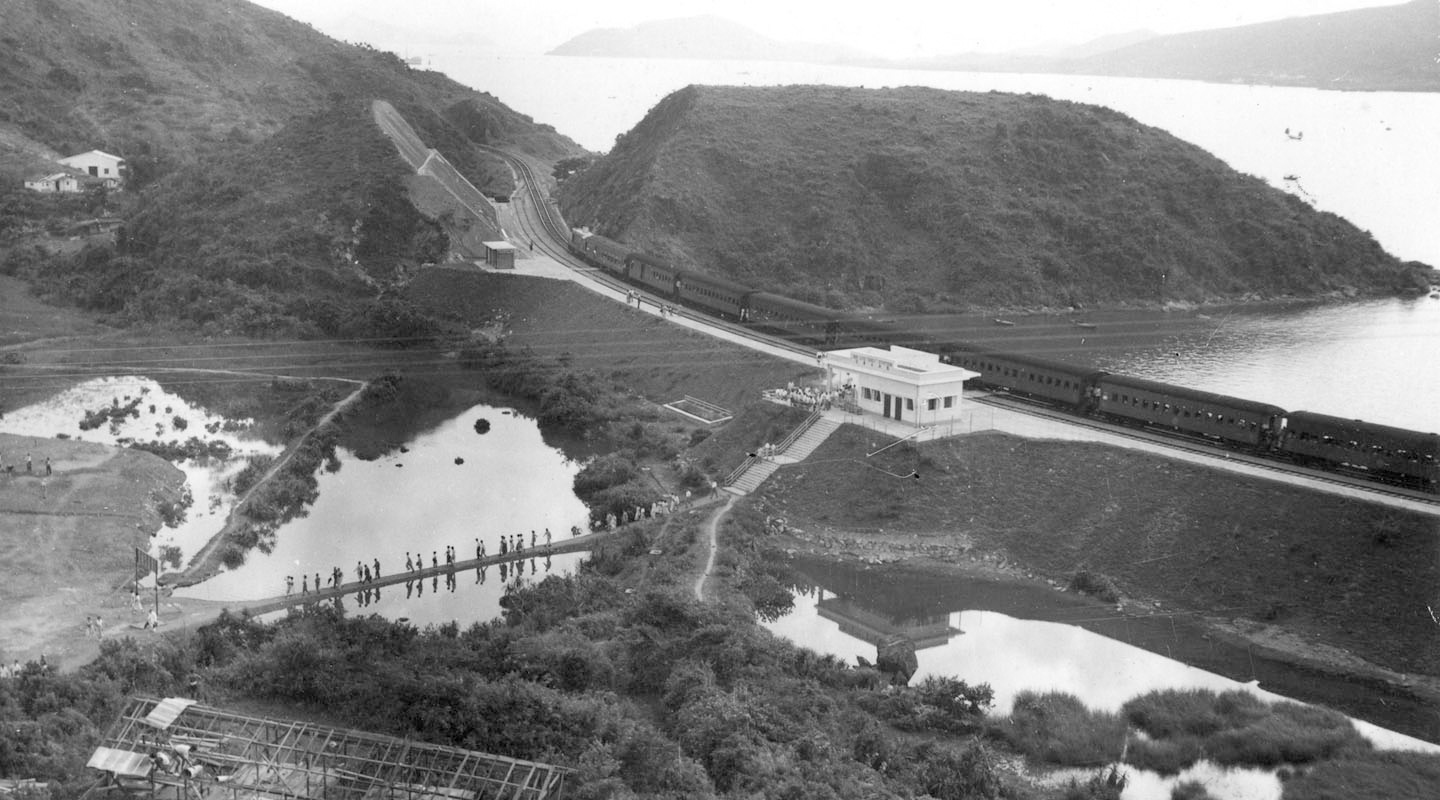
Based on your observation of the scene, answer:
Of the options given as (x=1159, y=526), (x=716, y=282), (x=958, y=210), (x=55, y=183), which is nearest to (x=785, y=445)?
(x=1159, y=526)

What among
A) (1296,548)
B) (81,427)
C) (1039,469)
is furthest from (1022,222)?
(81,427)

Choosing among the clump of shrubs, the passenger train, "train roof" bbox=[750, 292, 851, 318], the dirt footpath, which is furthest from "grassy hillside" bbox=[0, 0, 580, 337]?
the clump of shrubs

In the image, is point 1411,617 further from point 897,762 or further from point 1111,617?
point 897,762

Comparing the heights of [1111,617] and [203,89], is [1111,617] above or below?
below

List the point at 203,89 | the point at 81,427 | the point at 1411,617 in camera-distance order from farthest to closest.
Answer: the point at 203,89 → the point at 81,427 → the point at 1411,617

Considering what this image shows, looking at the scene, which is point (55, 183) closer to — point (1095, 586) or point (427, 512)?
point (427, 512)

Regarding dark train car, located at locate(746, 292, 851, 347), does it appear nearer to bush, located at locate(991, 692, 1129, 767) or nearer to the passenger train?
the passenger train

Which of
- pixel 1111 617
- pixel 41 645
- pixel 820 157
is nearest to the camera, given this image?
pixel 41 645
